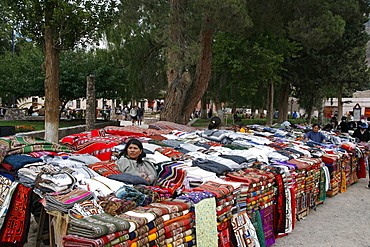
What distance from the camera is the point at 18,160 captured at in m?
3.68

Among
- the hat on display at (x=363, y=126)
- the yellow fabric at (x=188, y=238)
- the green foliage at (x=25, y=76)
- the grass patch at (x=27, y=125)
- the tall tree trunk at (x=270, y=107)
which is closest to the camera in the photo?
the yellow fabric at (x=188, y=238)

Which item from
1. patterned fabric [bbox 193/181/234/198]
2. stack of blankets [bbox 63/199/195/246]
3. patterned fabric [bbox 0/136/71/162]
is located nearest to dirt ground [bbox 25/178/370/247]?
patterned fabric [bbox 0/136/71/162]

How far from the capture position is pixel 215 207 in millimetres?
3297

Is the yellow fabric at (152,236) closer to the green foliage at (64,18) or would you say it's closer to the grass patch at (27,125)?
the green foliage at (64,18)

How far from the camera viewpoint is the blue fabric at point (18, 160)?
3.59 meters

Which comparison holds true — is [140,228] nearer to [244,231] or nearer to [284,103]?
[244,231]

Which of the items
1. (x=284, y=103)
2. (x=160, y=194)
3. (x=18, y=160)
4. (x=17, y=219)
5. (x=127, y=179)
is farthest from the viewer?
(x=284, y=103)

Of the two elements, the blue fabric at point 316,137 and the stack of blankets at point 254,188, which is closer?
the stack of blankets at point 254,188

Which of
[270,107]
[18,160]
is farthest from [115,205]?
[270,107]

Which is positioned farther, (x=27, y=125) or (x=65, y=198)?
(x=27, y=125)

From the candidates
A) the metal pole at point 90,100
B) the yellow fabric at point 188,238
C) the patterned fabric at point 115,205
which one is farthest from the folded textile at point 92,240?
the metal pole at point 90,100

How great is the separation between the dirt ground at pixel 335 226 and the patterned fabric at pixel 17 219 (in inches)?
126

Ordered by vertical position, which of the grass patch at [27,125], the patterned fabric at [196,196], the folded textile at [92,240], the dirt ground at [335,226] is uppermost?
the patterned fabric at [196,196]

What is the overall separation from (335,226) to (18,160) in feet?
16.1
